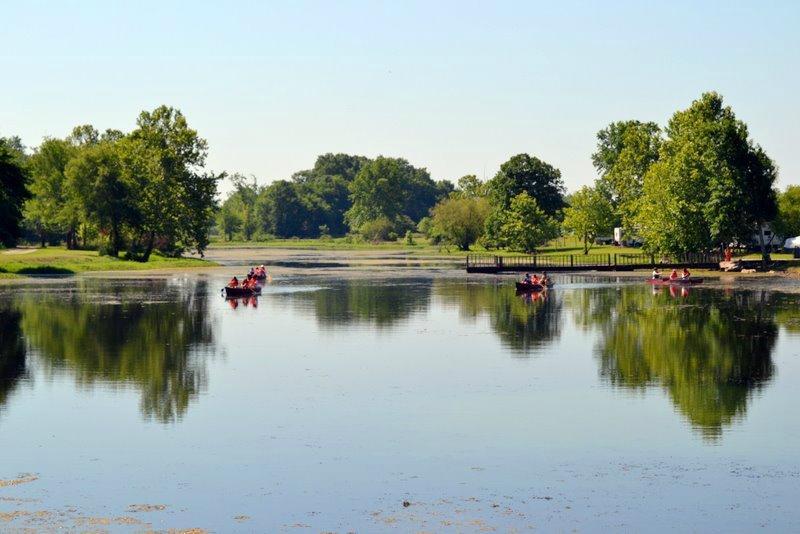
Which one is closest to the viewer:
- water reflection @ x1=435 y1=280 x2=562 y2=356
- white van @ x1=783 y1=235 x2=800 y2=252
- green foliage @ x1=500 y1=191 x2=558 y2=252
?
water reflection @ x1=435 y1=280 x2=562 y2=356

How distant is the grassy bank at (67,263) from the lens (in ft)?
405

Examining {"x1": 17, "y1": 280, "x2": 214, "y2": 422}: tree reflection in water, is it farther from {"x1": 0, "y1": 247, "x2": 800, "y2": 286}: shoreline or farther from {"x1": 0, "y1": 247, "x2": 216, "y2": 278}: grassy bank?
{"x1": 0, "y1": 247, "x2": 216, "y2": 278}: grassy bank

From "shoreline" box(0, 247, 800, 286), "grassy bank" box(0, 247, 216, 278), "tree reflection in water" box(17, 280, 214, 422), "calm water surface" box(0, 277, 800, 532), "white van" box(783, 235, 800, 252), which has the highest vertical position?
"white van" box(783, 235, 800, 252)

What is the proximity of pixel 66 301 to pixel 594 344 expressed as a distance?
43442mm

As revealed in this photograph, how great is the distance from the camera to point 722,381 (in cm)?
4256

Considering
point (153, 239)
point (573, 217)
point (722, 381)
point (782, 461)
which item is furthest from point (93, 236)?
point (782, 461)

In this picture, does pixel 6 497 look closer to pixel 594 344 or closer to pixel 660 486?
pixel 660 486

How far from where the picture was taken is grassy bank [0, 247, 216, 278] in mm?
123438

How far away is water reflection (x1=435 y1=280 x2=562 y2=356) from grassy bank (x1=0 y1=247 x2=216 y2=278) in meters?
45.5

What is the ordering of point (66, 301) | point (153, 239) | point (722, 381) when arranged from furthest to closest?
point (153, 239)
point (66, 301)
point (722, 381)

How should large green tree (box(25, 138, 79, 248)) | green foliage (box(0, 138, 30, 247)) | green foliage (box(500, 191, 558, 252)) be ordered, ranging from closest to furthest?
green foliage (box(0, 138, 30, 247)) < large green tree (box(25, 138, 79, 248)) < green foliage (box(500, 191, 558, 252))

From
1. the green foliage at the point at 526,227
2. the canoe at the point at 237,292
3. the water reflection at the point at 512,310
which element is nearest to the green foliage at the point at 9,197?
the canoe at the point at 237,292

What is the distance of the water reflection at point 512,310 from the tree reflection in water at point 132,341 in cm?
1584

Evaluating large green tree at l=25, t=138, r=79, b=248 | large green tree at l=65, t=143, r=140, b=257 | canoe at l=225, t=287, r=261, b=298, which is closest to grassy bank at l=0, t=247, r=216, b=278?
large green tree at l=65, t=143, r=140, b=257
